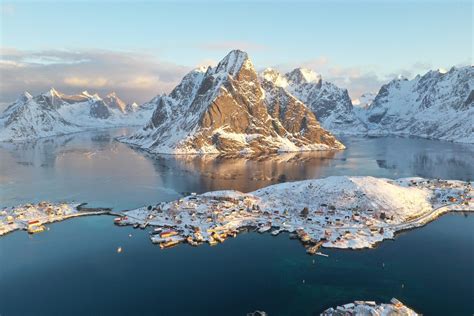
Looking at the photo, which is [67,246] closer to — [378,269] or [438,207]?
[378,269]

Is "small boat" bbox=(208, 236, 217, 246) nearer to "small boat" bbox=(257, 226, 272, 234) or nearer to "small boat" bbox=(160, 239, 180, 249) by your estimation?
"small boat" bbox=(160, 239, 180, 249)

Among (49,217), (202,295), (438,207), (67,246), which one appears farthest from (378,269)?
(49,217)

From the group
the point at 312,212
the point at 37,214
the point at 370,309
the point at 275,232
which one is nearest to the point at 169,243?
the point at 275,232

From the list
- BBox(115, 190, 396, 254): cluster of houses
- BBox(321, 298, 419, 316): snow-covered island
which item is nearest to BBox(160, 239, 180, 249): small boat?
BBox(115, 190, 396, 254): cluster of houses

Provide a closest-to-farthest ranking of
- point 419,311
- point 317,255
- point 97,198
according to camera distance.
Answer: point 419,311
point 317,255
point 97,198

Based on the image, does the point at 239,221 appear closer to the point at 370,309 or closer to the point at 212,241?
the point at 212,241
